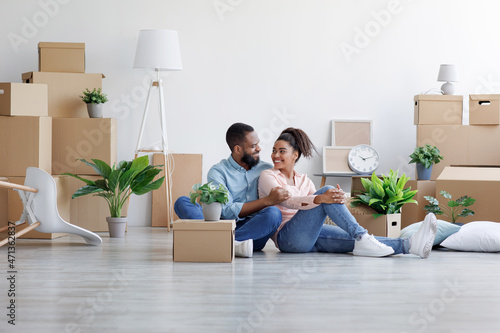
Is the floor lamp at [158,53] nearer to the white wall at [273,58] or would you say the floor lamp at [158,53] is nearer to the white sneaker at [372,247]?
the white wall at [273,58]

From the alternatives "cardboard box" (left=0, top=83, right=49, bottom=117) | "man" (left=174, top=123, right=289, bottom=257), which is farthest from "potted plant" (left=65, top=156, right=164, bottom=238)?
"man" (left=174, top=123, right=289, bottom=257)

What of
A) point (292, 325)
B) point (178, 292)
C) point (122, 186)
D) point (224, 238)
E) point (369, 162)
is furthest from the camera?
point (369, 162)

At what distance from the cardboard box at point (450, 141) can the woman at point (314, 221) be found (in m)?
1.99

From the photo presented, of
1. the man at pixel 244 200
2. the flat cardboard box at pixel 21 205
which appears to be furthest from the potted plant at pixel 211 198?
the flat cardboard box at pixel 21 205

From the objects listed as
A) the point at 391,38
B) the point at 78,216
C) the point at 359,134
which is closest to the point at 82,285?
the point at 78,216

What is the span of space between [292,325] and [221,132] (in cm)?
399

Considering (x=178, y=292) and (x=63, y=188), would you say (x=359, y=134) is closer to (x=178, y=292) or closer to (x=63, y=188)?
(x=63, y=188)

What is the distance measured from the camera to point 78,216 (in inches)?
202

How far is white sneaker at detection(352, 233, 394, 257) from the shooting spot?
12.2 ft

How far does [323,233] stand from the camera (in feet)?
12.9

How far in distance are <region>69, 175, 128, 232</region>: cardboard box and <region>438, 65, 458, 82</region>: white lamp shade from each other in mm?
3053

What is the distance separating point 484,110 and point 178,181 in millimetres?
2717
